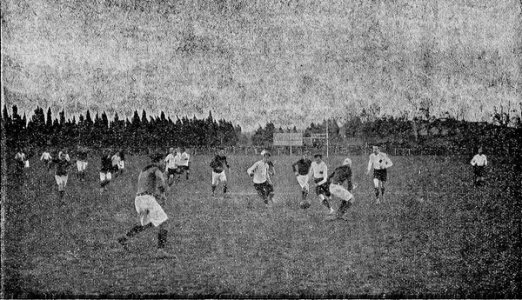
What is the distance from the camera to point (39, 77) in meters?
5.08

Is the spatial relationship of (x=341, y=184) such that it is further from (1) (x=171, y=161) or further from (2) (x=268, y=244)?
(1) (x=171, y=161)

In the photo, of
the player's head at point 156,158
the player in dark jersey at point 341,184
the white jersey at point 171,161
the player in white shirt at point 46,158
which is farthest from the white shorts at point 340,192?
the player in white shirt at point 46,158

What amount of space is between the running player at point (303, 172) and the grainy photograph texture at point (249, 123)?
618mm

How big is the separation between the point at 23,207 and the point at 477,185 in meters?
6.73

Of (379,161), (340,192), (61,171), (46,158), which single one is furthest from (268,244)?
(46,158)

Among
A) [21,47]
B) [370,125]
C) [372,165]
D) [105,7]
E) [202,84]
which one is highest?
[105,7]

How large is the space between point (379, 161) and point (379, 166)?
0.38 meters

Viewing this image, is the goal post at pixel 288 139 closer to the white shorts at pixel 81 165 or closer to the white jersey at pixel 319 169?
the white jersey at pixel 319 169

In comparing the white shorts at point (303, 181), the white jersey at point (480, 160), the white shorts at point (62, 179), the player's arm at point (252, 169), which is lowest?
the white shorts at point (303, 181)

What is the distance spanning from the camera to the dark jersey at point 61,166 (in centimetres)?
512

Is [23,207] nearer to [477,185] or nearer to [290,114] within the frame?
[290,114]

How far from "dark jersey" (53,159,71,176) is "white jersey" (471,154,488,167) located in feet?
18.1

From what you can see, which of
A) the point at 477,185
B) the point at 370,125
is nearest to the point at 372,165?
the point at 370,125

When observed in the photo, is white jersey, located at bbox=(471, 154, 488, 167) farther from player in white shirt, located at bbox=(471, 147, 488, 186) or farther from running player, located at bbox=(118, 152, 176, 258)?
running player, located at bbox=(118, 152, 176, 258)
